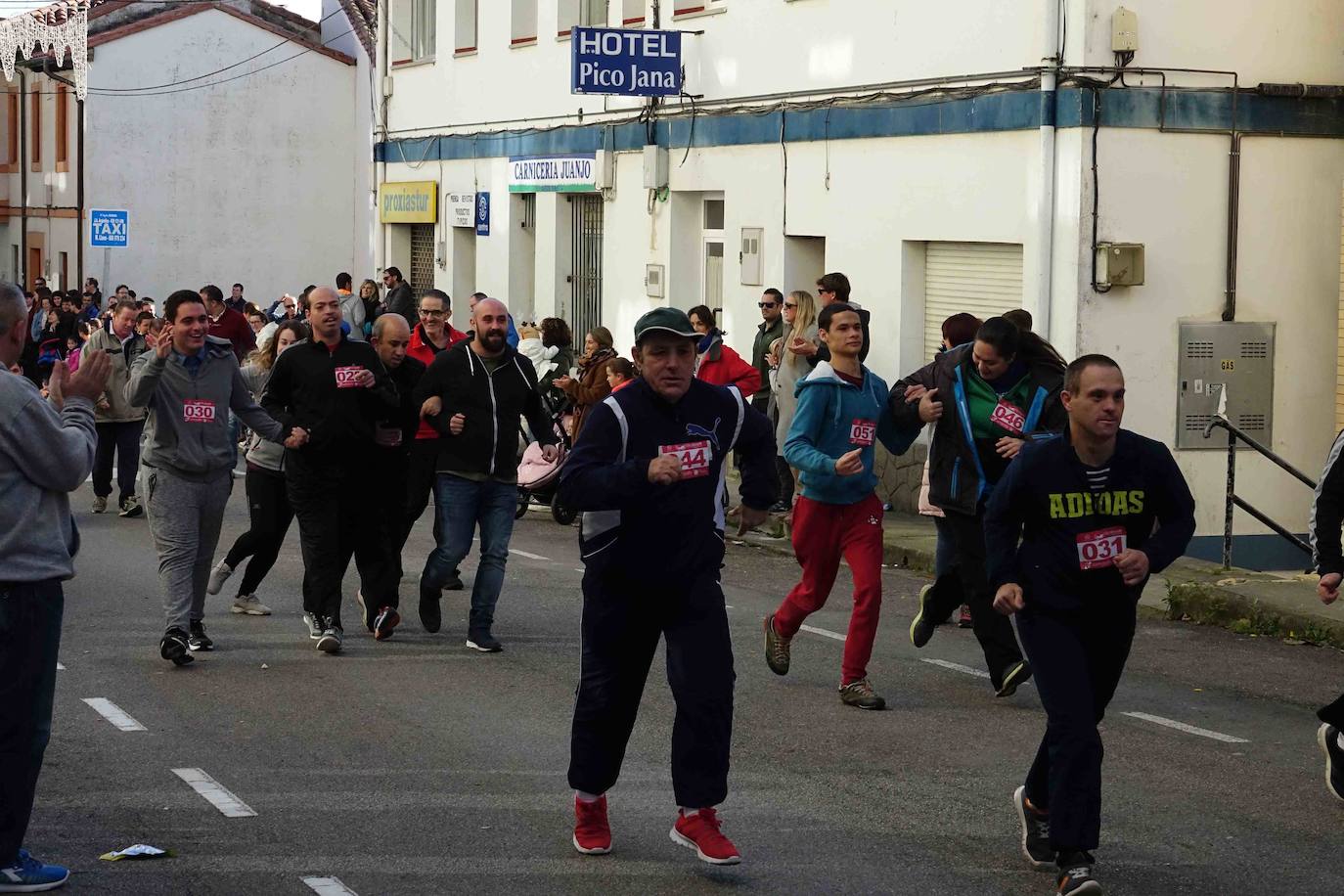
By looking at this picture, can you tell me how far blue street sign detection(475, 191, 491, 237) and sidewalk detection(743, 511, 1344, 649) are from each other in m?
15.8

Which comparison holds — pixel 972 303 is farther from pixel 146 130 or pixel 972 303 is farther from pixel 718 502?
pixel 146 130

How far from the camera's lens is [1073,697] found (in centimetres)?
663

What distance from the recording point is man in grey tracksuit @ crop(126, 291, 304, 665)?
10.7 meters

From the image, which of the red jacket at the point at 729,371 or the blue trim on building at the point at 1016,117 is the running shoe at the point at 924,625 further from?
the blue trim on building at the point at 1016,117

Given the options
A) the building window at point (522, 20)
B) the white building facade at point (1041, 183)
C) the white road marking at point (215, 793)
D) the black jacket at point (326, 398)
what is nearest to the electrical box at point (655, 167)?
the white building facade at point (1041, 183)

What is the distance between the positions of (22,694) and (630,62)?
16.8m

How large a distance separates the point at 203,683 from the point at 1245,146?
32.2 ft

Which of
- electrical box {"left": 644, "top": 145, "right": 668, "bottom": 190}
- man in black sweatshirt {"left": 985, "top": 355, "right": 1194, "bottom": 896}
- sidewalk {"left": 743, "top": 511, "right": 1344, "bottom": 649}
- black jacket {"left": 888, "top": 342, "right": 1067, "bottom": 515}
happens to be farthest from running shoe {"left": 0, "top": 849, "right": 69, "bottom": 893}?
electrical box {"left": 644, "top": 145, "right": 668, "bottom": 190}

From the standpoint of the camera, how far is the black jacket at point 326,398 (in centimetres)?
1136

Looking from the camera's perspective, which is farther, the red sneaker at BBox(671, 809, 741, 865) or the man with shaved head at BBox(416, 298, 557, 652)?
the man with shaved head at BBox(416, 298, 557, 652)

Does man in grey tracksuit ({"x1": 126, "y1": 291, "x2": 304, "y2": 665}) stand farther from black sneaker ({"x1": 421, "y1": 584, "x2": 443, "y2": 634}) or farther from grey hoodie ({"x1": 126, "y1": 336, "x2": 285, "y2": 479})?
black sneaker ({"x1": 421, "y1": 584, "x2": 443, "y2": 634})

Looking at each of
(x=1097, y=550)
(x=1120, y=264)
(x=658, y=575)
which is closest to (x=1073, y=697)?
(x=1097, y=550)

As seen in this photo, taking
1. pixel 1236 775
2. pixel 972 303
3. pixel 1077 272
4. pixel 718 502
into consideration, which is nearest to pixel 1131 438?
pixel 718 502

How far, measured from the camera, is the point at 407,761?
28.0 feet
